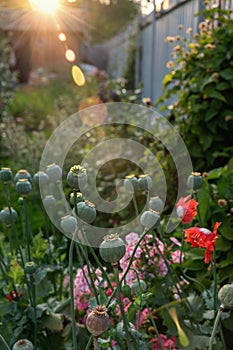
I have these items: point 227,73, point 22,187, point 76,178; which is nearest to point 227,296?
point 76,178

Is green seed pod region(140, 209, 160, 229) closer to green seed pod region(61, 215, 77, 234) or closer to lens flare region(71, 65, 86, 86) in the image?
green seed pod region(61, 215, 77, 234)

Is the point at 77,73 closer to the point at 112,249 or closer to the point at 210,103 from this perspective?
the point at 210,103

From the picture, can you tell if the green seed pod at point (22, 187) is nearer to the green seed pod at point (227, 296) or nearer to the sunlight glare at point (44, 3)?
the green seed pod at point (227, 296)

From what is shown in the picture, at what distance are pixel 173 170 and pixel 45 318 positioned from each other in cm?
145

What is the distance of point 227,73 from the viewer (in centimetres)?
259

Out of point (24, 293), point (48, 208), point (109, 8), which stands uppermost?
point (109, 8)

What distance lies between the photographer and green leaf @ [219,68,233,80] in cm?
257

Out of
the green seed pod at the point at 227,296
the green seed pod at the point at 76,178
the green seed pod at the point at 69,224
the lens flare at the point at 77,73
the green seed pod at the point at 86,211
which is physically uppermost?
the lens flare at the point at 77,73

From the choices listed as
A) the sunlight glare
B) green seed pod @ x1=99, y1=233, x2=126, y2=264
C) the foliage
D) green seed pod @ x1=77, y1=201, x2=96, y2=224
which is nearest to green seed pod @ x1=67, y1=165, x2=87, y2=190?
green seed pod @ x1=77, y1=201, x2=96, y2=224

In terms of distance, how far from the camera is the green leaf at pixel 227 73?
2574mm

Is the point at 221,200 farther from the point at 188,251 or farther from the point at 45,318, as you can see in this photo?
the point at 45,318

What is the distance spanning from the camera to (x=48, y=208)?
4.79 feet

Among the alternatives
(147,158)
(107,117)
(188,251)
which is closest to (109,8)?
(107,117)

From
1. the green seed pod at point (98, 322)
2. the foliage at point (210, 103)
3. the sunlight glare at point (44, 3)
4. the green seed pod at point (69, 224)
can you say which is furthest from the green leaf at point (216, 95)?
the sunlight glare at point (44, 3)
